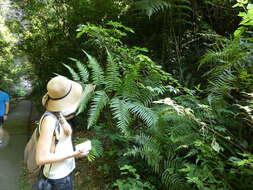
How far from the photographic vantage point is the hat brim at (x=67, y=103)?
6.34 feet

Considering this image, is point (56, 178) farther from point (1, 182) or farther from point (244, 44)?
point (1, 182)

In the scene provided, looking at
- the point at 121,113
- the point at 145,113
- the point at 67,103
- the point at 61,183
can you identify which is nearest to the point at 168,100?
the point at 145,113

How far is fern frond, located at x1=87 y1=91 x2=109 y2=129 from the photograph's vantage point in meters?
2.43

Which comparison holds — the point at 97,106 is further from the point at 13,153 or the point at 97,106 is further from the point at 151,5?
the point at 13,153

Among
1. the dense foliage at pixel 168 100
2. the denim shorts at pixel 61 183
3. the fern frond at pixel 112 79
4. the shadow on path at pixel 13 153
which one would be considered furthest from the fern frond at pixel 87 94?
the shadow on path at pixel 13 153

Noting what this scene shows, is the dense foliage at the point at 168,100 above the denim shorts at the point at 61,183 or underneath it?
above

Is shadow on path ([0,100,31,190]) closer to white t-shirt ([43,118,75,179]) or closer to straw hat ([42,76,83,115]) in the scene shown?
white t-shirt ([43,118,75,179])

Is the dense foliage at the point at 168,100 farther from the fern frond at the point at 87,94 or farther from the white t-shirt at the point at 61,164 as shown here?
the white t-shirt at the point at 61,164

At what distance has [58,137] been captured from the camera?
6.26ft

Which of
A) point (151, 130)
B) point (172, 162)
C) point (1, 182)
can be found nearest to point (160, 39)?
point (151, 130)

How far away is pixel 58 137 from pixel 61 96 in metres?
0.34

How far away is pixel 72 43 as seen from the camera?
5.77 meters

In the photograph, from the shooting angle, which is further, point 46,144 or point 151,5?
point 151,5

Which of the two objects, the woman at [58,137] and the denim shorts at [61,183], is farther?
the denim shorts at [61,183]
